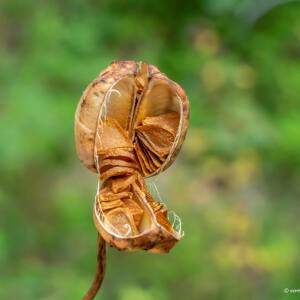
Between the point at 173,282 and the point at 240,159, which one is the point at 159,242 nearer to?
the point at 173,282

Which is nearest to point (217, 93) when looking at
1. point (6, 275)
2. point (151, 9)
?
point (151, 9)

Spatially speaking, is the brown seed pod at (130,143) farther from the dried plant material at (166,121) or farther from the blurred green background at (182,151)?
the blurred green background at (182,151)

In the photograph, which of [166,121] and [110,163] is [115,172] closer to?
[110,163]

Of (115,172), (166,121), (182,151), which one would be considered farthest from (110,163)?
(182,151)

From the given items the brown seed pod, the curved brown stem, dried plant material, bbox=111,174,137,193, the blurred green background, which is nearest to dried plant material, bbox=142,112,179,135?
the brown seed pod

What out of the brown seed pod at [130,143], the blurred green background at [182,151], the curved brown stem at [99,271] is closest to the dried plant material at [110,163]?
the brown seed pod at [130,143]
